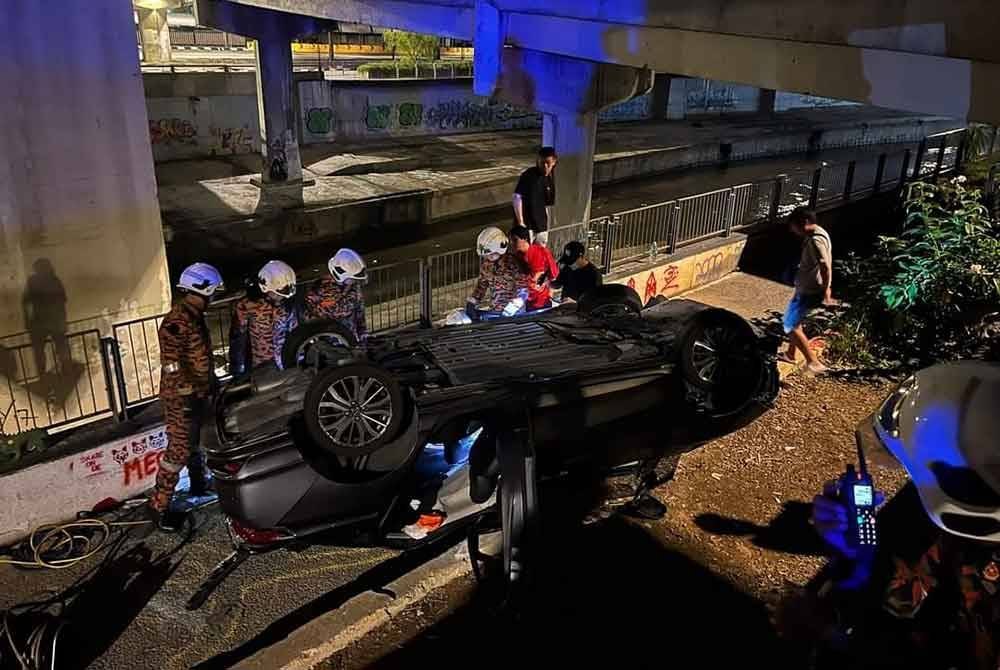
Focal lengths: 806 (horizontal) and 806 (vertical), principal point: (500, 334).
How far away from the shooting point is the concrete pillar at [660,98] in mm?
35094

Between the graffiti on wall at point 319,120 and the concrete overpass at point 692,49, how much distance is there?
27.2 ft

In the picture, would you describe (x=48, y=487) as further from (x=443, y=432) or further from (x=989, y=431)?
(x=989, y=431)

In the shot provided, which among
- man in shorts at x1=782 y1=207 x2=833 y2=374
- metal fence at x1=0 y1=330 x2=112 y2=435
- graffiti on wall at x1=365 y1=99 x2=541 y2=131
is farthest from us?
graffiti on wall at x1=365 y1=99 x2=541 y2=131

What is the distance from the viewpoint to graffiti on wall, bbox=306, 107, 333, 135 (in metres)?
25.4

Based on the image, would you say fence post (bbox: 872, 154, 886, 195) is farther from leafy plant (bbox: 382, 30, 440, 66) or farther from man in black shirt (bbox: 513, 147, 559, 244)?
leafy plant (bbox: 382, 30, 440, 66)

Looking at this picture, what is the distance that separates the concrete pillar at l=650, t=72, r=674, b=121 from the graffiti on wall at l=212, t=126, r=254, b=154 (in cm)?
1831

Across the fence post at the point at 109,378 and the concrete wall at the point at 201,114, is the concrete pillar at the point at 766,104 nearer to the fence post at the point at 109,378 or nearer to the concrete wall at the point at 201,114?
the concrete wall at the point at 201,114

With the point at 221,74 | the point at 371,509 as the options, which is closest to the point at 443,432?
the point at 371,509

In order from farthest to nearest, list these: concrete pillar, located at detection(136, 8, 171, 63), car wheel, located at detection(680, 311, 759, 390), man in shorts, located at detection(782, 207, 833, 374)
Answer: concrete pillar, located at detection(136, 8, 171, 63), man in shorts, located at detection(782, 207, 833, 374), car wheel, located at detection(680, 311, 759, 390)

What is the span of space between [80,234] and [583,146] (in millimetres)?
7498

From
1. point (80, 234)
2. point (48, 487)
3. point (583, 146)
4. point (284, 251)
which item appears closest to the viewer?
point (48, 487)

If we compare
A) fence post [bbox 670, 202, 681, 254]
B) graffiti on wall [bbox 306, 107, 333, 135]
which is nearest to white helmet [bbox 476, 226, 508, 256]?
fence post [bbox 670, 202, 681, 254]

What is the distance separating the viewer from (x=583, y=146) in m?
13.1

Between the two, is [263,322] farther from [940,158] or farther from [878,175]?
[940,158]
